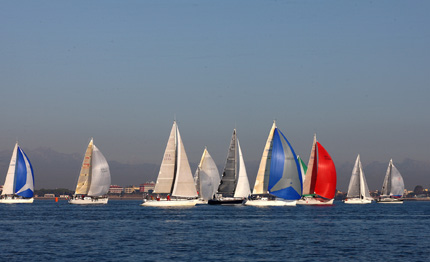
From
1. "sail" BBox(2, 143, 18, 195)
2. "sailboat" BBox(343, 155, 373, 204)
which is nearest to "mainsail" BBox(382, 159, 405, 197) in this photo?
"sailboat" BBox(343, 155, 373, 204)

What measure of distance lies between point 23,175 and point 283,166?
6238 centimetres

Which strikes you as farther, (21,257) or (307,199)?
(307,199)

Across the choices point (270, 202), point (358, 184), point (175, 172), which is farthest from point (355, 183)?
point (175, 172)

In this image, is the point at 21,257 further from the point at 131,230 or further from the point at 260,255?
the point at 131,230

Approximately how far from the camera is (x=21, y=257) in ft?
142

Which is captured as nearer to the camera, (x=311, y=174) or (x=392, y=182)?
(x=311, y=174)

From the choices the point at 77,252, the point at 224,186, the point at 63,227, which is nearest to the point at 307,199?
the point at 224,186

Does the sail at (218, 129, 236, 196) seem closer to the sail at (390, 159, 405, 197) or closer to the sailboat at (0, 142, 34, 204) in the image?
the sailboat at (0, 142, 34, 204)

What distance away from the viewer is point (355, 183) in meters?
166

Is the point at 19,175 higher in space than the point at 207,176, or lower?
lower

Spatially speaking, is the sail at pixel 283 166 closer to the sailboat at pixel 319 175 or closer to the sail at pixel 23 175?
the sailboat at pixel 319 175

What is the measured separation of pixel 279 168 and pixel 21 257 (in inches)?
2934

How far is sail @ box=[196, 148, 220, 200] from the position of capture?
137250 mm

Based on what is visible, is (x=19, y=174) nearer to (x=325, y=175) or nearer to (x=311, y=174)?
(x=311, y=174)
